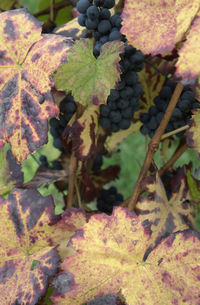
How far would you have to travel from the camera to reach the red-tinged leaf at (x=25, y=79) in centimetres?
50

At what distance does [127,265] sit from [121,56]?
12.3 inches

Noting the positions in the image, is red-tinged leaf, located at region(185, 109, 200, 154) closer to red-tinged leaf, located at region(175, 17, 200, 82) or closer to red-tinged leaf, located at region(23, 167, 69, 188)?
red-tinged leaf, located at region(175, 17, 200, 82)

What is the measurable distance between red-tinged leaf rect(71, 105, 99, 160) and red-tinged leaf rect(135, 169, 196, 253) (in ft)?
0.40

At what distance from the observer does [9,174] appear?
716 mm

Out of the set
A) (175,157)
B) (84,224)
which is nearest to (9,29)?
(84,224)

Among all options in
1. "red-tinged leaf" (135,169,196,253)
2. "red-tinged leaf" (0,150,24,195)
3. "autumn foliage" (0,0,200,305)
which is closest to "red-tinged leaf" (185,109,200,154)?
"autumn foliage" (0,0,200,305)

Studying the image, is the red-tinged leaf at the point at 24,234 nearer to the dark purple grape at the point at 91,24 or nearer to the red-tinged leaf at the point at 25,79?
the red-tinged leaf at the point at 25,79

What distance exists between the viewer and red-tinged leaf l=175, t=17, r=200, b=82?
0.41m

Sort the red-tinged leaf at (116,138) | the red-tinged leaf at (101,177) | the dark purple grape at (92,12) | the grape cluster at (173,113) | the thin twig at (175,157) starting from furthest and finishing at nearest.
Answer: the red-tinged leaf at (101,177) < the red-tinged leaf at (116,138) < the thin twig at (175,157) < the grape cluster at (173,113) < the dark purple grape at (92,12)

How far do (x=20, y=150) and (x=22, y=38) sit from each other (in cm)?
16

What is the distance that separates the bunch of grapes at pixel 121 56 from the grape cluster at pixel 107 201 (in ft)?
0.95

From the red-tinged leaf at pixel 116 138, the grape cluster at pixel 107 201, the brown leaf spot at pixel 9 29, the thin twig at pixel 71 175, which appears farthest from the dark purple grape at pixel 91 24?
the grape cluster at pixel 107 201

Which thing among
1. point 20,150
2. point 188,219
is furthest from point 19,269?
point 188,219

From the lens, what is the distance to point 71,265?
514 millimetres
